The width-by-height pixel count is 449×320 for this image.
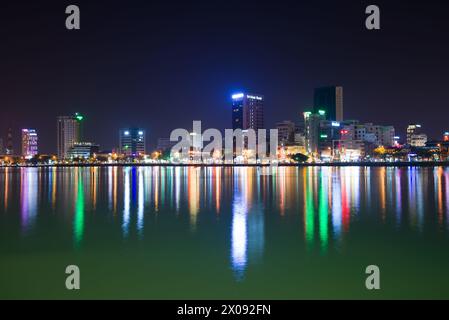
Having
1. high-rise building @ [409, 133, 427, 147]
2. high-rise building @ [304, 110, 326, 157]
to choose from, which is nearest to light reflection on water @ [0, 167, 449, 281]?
high-rise building @ [304, 110, 326, 157]

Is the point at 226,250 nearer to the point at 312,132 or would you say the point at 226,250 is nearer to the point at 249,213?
the point at 249,213

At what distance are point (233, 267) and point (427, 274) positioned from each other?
515 centimetres

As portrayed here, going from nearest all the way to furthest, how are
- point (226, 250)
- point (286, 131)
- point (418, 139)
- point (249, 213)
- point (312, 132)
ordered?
point (226, 250), point (249, 213), point (312, 132), point (286, 131), point (418, 139)

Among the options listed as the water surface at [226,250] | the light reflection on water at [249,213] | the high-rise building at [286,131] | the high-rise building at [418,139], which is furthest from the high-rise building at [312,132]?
the water surface at [226,250]

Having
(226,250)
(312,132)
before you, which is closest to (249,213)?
(226,250)

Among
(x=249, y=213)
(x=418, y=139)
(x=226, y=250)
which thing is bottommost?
(x=226, y=250)

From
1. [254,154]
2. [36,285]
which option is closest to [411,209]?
[36,285]

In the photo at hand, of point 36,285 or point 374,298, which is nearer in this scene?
point 374,298

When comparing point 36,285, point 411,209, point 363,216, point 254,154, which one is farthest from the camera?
point 254,154

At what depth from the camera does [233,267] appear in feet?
40.2

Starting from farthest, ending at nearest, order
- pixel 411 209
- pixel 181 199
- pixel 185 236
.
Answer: pixel 181 199 → pixel 411 209 → pixel 185 236

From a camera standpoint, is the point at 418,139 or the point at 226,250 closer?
the point at 226,250

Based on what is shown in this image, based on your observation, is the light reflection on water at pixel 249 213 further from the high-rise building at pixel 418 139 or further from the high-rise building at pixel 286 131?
the high-rise building at pixel 418 139
